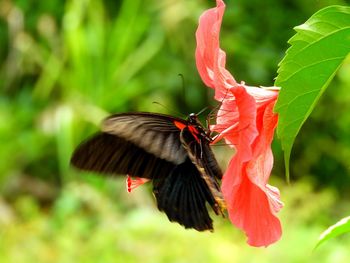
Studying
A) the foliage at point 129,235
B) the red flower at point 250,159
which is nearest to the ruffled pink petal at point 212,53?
the red flower at point 250,159

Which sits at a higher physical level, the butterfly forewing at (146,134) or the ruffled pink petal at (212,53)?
the ruffled pink petal at (212,53)

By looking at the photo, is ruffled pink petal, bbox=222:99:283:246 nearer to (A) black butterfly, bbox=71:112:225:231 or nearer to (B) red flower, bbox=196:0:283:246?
(B) red flower, bbox=196:0:283:246

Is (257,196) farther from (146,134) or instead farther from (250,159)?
(146,134)

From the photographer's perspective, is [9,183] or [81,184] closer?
[81,184]

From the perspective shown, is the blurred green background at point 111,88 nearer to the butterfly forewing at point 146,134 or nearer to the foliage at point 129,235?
the foliage at point 129,235

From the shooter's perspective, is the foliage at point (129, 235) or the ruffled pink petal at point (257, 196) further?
the foliage at point (129, 235)

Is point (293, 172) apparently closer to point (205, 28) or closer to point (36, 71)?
point (36, 71)

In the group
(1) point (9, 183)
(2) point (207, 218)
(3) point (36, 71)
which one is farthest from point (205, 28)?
(3) point (36, 71)

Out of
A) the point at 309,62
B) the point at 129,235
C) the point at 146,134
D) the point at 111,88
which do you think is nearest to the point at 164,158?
the point at 146,134
